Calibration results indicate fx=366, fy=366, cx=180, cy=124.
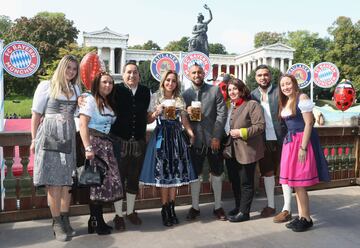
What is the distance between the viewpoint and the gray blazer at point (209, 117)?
4.65m

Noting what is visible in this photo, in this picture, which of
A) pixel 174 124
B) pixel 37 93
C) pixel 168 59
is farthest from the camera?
pixel 168 59

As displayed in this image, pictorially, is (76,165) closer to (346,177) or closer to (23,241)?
(23,241)

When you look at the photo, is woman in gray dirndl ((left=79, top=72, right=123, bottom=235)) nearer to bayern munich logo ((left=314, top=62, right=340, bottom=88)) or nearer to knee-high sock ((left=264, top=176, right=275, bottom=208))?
knee-high sock ((left=264, top=176, right=275, bottom=208))

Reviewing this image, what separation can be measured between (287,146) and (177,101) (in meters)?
1.43

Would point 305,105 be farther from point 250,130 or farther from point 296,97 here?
point 250,130

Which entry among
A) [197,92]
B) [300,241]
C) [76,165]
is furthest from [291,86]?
[76,165]

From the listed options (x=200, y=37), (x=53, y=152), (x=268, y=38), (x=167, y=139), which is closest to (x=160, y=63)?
(x=167, y=139)

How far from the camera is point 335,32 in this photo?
56562 mm

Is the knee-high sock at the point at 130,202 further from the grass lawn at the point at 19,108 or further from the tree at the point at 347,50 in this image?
the tree at the point at 347,50

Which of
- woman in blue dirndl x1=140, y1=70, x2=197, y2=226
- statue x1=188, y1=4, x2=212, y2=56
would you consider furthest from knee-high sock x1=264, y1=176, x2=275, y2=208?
statue x1=188, y1=4, x2=212, y2=56

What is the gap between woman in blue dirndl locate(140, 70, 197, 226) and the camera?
438 centimetres

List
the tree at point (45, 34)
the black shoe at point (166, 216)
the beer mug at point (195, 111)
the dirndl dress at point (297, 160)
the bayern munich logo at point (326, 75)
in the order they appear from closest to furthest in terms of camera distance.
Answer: the dirndl dress at point (297, 160) → the beer mug at point (195, 111) → the black shoe at point (166, 216) → the bayern munich logo at point (326, 75) → the tree at point (45, 34)

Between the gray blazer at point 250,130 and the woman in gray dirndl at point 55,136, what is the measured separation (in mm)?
2010

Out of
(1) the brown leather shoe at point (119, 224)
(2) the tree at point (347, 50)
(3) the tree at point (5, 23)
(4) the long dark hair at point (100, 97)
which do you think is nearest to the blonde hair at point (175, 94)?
(4) the long dark hair at point (100, 97)
